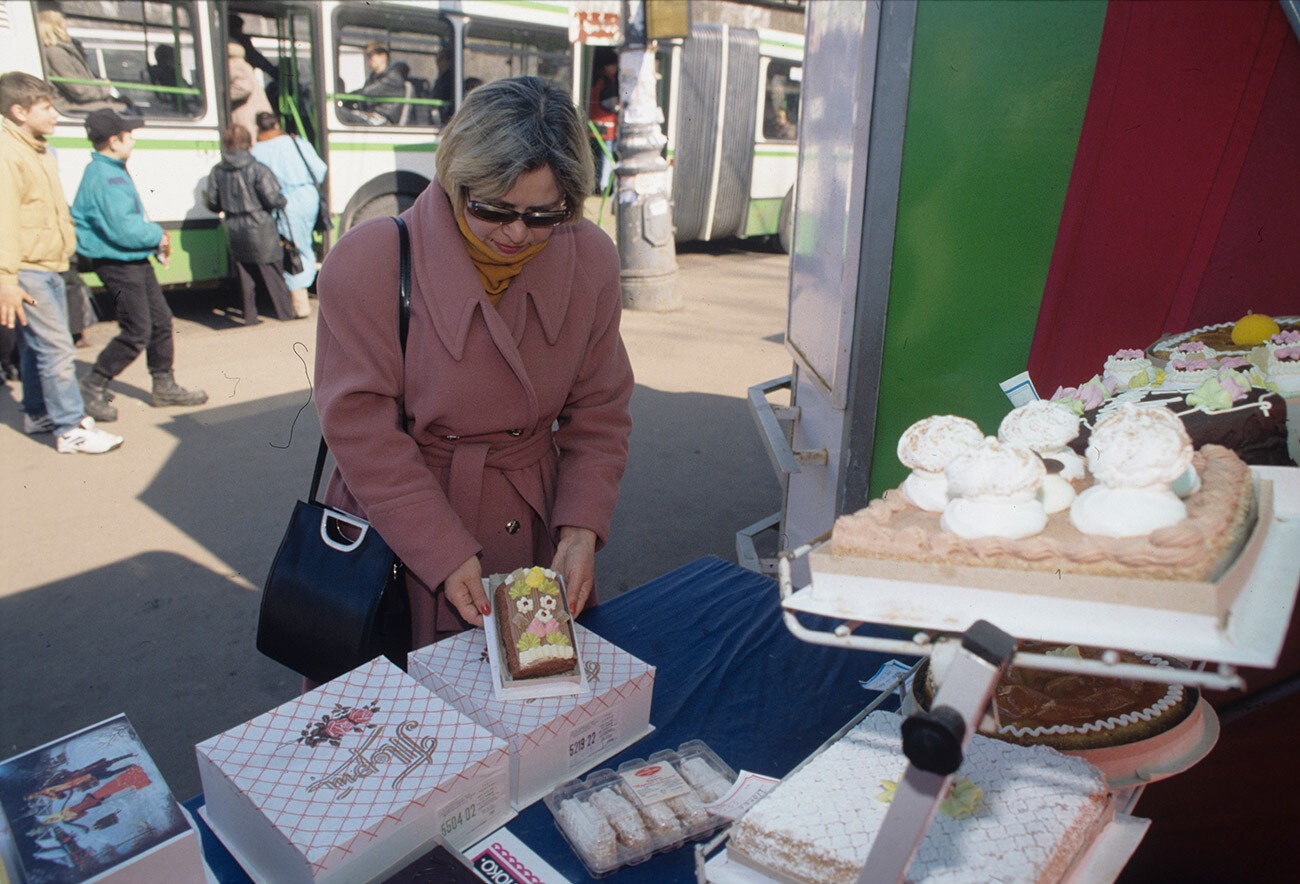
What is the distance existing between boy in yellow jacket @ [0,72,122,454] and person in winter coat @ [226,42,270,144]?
8.94 feet

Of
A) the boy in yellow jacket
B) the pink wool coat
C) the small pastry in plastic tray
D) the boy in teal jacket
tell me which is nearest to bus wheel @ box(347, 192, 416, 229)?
the boy in teal jacket

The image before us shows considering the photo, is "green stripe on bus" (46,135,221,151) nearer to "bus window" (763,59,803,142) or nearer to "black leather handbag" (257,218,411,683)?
"black leather handbag" (257,218,411,683)

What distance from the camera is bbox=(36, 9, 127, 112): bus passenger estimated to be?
6.43m

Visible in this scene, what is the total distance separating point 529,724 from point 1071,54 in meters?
2.48

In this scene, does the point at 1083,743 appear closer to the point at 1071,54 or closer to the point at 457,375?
the point at 457,375

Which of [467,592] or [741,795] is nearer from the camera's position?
[741,795]

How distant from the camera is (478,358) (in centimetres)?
191

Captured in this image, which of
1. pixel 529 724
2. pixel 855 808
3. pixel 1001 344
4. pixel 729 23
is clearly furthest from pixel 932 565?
pixel 729 23

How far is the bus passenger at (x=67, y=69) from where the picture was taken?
6.43 meters

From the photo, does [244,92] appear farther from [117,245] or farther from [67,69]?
[117,245]

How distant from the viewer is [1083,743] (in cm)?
144

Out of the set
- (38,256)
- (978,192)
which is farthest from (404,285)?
(38,256)

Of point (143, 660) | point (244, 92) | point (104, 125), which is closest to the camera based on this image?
point (143, 660)

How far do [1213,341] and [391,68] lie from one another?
8.33m
